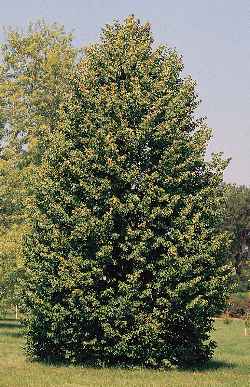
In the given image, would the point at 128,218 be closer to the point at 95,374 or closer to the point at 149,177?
the point at 149,177

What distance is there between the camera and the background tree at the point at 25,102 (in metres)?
42.2

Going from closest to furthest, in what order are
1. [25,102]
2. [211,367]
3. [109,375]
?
[109,375], [211,367], [25,102]

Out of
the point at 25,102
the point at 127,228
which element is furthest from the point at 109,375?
the point at 25,102

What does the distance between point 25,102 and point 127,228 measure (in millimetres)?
21510

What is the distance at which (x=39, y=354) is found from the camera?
27.4 m

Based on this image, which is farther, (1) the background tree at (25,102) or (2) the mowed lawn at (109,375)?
(1) the background tree at (25,102)

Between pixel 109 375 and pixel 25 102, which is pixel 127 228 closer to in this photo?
pixel 109 375

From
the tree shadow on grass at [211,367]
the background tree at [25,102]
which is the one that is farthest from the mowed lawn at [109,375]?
the background tree at [25,102]

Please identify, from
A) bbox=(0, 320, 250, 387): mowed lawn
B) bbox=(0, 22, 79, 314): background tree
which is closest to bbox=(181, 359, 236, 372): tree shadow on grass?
bbox=(0, 320, 250, 387): mowed lawn

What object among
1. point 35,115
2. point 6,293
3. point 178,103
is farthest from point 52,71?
point 178,103

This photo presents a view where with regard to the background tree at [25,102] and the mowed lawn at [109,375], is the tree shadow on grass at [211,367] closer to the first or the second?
the mowed lawn at [109,375]

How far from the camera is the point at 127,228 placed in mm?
25125

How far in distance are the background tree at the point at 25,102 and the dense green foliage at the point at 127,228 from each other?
1417 centimetres

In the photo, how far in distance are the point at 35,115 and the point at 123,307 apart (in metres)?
22.3
